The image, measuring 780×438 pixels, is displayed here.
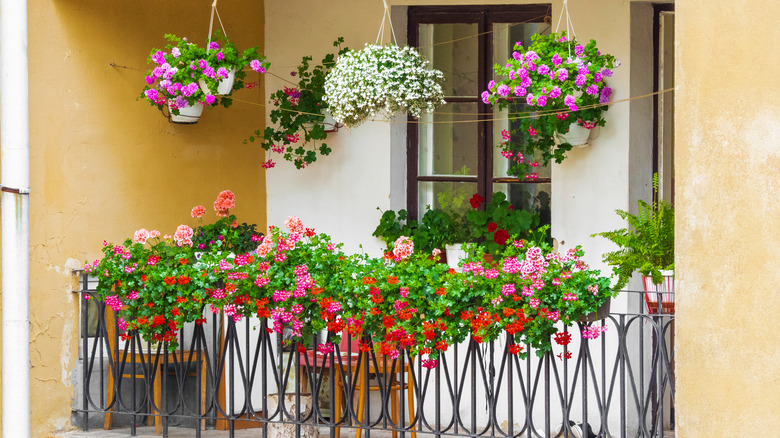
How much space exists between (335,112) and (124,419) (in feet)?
7.48

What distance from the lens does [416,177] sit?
7.00 metres

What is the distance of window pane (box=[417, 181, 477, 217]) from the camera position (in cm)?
691

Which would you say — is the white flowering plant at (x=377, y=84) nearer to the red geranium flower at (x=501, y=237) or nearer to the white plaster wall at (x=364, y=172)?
the white plaster wall at (x=364, y=172)

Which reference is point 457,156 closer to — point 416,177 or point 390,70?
point 416,177

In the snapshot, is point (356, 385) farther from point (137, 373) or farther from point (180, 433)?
point (137, 373)

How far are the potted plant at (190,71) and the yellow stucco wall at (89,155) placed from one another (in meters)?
0.27

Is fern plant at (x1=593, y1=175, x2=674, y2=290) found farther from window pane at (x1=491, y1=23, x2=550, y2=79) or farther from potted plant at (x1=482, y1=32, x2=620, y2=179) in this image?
window pane at (x1=491, y1=23, x2=550, y2=79)

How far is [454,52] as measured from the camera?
689cm

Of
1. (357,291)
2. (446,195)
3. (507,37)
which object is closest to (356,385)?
(357,291)

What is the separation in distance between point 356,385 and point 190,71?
210cm

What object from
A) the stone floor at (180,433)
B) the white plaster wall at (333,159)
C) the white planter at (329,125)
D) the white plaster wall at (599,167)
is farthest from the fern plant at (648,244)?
the white planter at (329,125)
